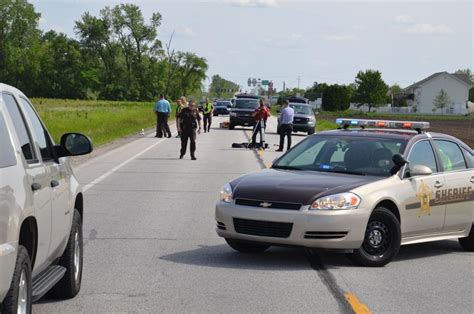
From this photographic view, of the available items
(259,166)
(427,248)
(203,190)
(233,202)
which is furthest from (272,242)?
(259,166)

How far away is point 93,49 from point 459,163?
137 meters

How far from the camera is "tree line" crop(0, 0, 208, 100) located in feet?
457

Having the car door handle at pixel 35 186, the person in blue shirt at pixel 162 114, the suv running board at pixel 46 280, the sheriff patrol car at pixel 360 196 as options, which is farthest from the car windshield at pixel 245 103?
the car door handle at pixel 35 186

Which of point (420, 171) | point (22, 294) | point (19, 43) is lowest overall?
point (22, 294)

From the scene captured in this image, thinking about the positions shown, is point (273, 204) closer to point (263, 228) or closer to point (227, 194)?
point (263, 228)

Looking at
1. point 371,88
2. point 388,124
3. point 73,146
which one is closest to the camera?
point 73,146

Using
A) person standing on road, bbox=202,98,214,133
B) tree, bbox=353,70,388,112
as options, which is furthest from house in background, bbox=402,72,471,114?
person standing on road, bbox=202,98,214,133

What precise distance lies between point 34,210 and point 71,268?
170cm

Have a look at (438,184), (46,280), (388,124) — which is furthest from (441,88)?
(46,280)

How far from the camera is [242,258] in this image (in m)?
9.31

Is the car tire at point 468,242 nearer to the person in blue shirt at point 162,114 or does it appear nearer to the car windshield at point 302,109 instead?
the person in blue shirt at point 162,114

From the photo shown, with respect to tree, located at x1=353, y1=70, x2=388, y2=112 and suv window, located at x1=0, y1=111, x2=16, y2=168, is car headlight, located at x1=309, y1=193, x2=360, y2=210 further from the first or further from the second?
tree, located at x1=353, y1=70, x2=388, y2=112

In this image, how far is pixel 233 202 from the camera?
907 centimetres

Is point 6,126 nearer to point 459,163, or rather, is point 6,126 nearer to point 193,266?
point 193,266
